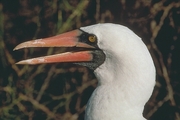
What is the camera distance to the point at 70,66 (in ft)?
26.2

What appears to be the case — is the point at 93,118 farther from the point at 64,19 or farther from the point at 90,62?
the point at 64,19

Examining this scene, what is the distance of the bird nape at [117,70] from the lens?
4746 mm

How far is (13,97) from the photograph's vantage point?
7.72m

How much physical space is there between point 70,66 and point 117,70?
3.19 m

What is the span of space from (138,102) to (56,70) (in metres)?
3.26

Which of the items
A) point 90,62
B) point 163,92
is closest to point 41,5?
point 163,92

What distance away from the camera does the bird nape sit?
4.75 metres

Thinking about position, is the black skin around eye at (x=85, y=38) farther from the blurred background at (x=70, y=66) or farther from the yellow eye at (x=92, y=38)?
the blurred background at (x=70, y=66)

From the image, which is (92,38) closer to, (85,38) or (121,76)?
(85,38)

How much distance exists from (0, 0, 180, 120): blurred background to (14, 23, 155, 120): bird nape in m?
2.60

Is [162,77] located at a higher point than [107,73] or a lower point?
lower

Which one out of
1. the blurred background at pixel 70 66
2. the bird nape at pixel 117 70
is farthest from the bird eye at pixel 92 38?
the blurred background at pixel 70 66

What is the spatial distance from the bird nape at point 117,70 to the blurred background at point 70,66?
102 inches

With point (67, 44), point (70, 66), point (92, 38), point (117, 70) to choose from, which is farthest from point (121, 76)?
point (70, 66)
